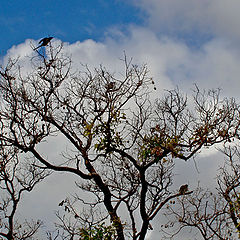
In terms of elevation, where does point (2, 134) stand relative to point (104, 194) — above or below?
above

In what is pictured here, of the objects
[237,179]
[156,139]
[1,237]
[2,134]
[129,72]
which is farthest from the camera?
[1,237]

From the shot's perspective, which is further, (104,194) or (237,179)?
(237,179)

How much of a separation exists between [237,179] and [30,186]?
24.8 ft

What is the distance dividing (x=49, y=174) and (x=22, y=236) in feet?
8.71

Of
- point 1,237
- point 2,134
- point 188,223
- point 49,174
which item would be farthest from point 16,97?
point 188,223

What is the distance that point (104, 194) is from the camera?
31.3 feet

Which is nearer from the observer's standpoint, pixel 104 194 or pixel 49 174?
pixel 104 194

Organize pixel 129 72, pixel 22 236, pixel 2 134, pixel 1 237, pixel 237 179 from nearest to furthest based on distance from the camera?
1. pixel 2 134
2. pixel 129 72
3. pixel 237 179
4. pixel 1 237
5. pixel 22 236

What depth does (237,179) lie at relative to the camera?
1061 centimetres

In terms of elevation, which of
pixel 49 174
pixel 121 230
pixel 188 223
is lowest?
pixel 121 230

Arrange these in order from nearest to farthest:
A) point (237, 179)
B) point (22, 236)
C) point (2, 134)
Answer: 1. point (2, 134)
2. point (237, 179)
3. point (22, 236)

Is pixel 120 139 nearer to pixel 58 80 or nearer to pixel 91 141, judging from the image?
pixel 91 141

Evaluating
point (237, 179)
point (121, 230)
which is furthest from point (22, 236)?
point (237, 179)

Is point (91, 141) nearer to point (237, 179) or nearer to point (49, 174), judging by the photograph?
point (49, 174)
